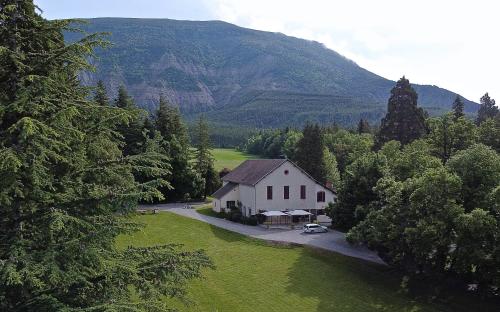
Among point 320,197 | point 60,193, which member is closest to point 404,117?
point 320,197

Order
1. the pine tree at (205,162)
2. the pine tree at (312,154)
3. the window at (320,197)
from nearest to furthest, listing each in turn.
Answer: the window at (320,197)
the pine tree at (205,162)
the pine tree at (312,154)

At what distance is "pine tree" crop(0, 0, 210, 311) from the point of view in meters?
8.60

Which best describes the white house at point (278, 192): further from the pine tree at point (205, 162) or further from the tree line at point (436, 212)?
the pine tree at point (205, 162)

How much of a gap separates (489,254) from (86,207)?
26278 mm

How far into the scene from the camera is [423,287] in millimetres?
33812

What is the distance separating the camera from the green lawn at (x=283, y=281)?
30141mm

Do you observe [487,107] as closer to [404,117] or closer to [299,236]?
[404,117]

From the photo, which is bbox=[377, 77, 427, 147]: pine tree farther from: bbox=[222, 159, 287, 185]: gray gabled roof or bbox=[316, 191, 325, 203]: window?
bbox=[222, 159, 287, 185]: gray gabled roof

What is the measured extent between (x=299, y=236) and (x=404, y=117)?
1397 inches

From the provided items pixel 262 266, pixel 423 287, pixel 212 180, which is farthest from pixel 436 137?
pixel 212 180

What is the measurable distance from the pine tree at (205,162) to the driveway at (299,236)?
550 inches

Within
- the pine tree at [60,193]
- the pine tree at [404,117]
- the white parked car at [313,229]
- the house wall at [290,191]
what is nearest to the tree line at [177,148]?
the house wall at [290,191]

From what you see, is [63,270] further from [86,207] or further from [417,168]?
[417,168]

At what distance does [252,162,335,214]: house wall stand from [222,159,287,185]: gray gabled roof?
29.3 inches
